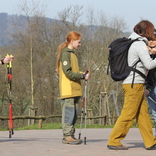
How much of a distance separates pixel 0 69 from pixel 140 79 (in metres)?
30.6

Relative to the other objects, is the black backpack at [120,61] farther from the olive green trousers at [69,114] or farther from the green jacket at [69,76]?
the olive green trousers at [69,114]

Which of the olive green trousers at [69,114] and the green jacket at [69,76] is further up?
the green jacket at [69,76]

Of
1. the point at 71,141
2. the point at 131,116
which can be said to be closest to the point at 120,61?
the point at 131,116

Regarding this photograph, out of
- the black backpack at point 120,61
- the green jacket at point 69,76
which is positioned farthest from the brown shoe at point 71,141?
the black backpack at point 120,61

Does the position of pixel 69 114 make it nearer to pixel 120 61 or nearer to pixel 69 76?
pixel 69 76

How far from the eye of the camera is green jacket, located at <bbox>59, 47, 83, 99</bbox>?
836 cm

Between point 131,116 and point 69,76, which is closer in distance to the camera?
point 131,116

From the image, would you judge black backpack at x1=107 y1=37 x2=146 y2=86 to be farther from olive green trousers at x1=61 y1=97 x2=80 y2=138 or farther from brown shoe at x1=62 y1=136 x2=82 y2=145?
brown shoe at x1=62 y1=136 x2=82 y2=145

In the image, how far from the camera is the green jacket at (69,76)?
8359 millimetres

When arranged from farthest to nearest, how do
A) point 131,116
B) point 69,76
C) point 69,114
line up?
1. point 69,114
2. point 69,76
3. point 131,116

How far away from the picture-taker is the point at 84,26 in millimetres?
40875

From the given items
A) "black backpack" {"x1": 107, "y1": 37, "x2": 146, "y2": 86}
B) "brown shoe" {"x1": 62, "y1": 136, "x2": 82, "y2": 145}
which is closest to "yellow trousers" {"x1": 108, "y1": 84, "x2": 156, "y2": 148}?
"black backpack" {"x1": 107, "y1": 37, "x2": 146, "y2": 86}

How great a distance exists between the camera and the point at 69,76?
836 cm

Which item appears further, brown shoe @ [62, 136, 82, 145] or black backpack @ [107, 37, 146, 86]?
brown shoe @ [62, 136, 82, 145]
